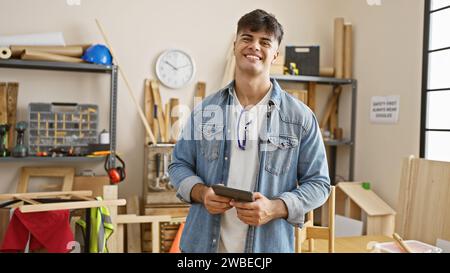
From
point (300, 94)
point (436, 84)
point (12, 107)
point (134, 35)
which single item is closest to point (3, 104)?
point (12, 107)

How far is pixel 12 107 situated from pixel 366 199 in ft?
6.19

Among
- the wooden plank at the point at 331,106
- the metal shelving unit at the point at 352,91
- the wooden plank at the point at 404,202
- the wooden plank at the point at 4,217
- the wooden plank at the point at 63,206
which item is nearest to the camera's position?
the wooden plank at the point at 63,206

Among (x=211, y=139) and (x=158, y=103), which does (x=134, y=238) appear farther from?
(x=211, y=139)

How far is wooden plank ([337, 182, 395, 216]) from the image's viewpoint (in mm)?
1997

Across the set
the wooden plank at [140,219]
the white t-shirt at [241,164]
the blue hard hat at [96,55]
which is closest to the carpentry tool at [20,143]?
the blue hard hat at [96,55]

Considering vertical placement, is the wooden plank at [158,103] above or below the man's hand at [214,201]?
above

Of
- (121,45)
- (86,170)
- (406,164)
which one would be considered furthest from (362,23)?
(86,170)

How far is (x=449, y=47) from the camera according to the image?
1761mm

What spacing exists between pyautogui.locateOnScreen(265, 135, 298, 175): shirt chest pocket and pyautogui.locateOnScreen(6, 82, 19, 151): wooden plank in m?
1.69

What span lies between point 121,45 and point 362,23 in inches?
53.9

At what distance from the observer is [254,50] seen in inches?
28.1

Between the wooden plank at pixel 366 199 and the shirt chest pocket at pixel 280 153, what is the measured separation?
136cm

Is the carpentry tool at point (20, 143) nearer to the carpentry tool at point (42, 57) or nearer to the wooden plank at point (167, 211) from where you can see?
the carpentry tool at point (42, 57)

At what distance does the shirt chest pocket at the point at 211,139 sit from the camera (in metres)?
0.80
